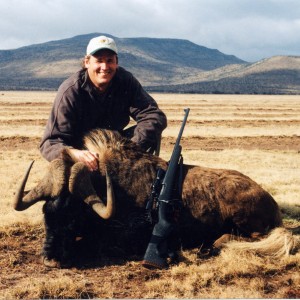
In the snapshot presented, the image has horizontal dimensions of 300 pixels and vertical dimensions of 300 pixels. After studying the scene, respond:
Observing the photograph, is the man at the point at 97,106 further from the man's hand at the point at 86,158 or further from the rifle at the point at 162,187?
the rifle at the point at 162,187

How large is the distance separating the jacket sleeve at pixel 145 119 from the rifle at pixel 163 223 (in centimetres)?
60

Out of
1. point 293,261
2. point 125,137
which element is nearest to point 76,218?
point 125,137

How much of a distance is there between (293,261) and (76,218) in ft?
8.17

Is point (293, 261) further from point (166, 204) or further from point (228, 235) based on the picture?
point (166, 204)

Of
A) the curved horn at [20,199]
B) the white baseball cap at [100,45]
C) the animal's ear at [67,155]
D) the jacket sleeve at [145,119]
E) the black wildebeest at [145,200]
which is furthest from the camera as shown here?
the jacket sleeve at [145,119]

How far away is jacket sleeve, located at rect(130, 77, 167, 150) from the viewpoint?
6612 millimetres

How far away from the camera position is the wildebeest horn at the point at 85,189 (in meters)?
5.39

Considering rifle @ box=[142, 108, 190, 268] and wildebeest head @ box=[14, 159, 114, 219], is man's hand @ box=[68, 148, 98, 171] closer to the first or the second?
wildebeest head @ box=[14, 159, 114, 219]

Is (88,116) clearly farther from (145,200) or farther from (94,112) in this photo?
(145,200)

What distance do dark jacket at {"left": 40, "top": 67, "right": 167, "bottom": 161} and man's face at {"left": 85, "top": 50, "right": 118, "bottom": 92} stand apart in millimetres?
148

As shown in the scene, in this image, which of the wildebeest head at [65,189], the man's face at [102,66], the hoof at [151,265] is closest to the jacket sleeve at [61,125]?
the man's face at [102,66]

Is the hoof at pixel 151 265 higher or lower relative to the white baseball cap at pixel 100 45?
lower

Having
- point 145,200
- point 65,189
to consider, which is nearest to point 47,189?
point 65,189

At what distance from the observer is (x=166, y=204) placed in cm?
572
